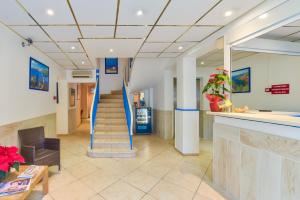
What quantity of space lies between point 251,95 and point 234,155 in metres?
2.39

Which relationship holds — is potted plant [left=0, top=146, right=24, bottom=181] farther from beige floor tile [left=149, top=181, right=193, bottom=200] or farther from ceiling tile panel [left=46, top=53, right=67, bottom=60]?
ceiling tile panel [left=46, top=53, right=67, bottom=60]

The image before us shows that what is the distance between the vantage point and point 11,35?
2979 millimetres

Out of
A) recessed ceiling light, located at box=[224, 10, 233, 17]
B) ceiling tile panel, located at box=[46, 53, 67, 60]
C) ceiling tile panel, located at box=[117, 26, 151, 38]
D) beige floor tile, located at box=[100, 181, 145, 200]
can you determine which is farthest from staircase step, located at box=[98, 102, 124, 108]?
recessed ceiling light, located at box=[224, 10, 233, 17]

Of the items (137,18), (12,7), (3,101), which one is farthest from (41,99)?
(137,18)

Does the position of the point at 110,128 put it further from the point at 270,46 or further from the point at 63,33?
the point at 270,46

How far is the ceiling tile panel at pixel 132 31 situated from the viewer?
2.83 meters

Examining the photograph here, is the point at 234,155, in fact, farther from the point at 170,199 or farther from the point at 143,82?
the point at 143,82

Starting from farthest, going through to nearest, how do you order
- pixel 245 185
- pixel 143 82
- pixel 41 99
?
pixel 143 82
pixel 41 99
pixel 245 185

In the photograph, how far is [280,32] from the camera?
2617 millimetres

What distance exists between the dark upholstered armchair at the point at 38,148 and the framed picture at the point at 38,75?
109 centimetres

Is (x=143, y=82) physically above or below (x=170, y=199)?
above

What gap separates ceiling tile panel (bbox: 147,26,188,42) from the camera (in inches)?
113

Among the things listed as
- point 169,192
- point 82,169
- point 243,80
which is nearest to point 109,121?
point 82,169

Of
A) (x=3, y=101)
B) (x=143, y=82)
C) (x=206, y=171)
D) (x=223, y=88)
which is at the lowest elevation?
(x=206, y=171)
